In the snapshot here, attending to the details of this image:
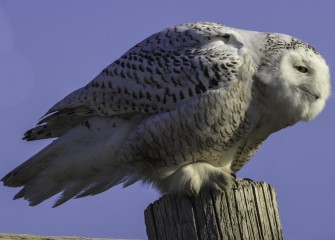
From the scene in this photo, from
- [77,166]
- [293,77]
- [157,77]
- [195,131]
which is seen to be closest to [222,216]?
[195,131]

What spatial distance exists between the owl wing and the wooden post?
3.28 feet

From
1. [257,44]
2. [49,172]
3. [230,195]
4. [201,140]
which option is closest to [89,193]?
[49,172]

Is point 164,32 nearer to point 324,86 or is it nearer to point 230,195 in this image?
point 324,86

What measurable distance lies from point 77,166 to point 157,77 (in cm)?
86

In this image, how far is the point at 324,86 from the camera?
5121 mm

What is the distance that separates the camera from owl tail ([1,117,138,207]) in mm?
5109

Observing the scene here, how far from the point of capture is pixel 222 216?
3730 mm

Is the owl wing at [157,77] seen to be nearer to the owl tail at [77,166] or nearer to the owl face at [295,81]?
the owl tail at [77,166]

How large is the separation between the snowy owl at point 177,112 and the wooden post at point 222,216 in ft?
1.74

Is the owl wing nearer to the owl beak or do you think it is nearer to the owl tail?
the owl tail

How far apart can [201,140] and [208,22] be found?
92 cm

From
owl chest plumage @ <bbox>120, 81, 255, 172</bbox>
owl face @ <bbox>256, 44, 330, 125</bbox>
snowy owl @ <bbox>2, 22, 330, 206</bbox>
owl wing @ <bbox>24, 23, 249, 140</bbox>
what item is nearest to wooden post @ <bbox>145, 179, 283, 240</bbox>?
snowy owl @ <bbox>2, 22, 330, 206</bbox>

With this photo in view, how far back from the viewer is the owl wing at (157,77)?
4.79 m

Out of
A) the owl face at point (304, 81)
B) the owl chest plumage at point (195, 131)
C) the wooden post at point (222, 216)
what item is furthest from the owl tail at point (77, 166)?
the wooden post at point (222, 216)
